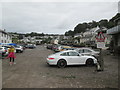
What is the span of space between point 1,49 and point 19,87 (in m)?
11.4

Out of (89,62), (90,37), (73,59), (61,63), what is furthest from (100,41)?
(90,37)

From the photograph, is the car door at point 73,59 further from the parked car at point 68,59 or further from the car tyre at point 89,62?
the car tyre at point 89,62

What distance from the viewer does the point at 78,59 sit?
28.2 ft

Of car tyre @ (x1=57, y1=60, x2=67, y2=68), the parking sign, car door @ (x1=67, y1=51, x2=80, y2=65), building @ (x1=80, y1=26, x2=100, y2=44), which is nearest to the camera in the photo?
the parking sign

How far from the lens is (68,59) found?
848 centimetres

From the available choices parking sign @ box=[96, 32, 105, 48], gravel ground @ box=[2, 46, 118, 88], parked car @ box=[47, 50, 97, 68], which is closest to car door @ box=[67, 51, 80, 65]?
parked car @ box=[47, 50, 97, 68]

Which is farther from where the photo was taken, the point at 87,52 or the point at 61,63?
the point at 87,52

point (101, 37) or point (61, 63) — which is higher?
point (101, 37)

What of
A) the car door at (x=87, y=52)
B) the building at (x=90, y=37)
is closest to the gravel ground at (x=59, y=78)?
the car door at (x=87, y=52)

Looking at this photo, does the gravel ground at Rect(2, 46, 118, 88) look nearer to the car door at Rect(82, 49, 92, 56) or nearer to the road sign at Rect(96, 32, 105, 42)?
the road sign at Rect(96, 32, 105, 42)

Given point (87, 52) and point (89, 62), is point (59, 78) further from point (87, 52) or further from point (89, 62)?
point (87, 52)

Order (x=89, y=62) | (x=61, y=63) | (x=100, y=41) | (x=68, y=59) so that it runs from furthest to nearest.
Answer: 1. (x=89, y=62)
2. (x=68, y=59)
3. (x=61, y=63)
4. (x=100, y=41)

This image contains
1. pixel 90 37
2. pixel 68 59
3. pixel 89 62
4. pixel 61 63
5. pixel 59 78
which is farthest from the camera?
pixel 90 37

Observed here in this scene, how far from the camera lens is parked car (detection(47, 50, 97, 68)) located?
27.4 ft
